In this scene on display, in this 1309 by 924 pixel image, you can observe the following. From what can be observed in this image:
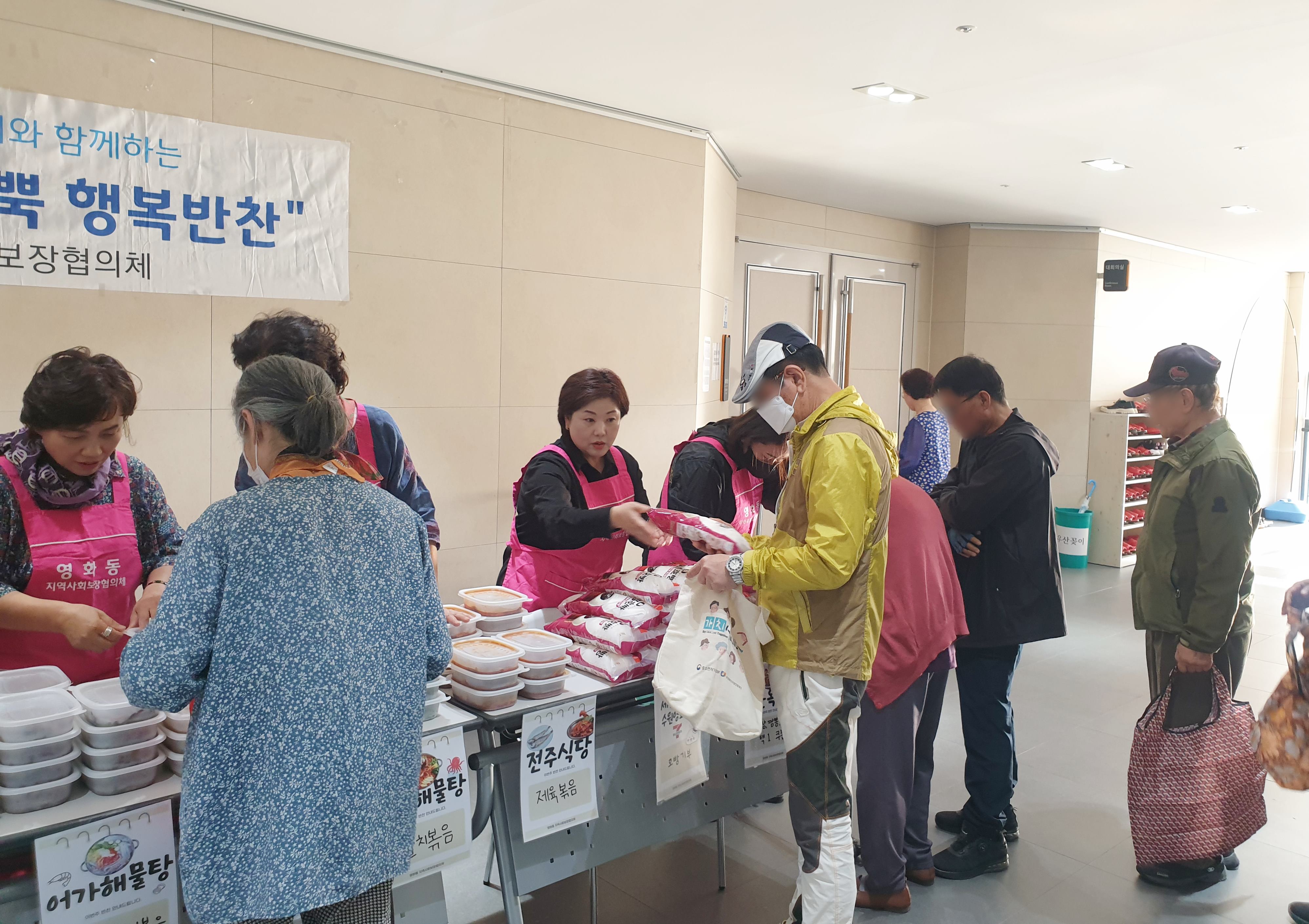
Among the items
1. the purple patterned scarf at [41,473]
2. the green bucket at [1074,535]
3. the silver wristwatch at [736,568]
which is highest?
the purple patterned scarf at [41,473]

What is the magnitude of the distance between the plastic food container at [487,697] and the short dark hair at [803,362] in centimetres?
109

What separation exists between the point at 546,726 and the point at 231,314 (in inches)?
108

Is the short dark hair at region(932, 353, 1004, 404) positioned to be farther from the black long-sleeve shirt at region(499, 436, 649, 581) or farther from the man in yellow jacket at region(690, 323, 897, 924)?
the black long-sleeve shirt at region(499, 436, 649, 581)

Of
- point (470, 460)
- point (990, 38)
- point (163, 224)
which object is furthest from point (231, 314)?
point (990, 38)

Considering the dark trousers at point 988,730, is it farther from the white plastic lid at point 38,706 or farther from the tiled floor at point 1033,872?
the white plastic lid at point 38,706

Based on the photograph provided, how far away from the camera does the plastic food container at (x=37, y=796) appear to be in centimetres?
169

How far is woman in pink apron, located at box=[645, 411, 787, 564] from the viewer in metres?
2.99

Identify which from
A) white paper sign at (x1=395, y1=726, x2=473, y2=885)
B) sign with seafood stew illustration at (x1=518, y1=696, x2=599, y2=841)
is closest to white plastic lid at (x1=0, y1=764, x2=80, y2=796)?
white paper sign at (x1=395, y1=726, x2=473, y2=885)

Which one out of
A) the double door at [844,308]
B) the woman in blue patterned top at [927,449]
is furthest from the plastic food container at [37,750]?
the double door at [844,308]

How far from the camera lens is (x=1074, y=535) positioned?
9.02 meters

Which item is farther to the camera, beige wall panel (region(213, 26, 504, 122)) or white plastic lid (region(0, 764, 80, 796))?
beige wall panel (region(213, 26, 504, 122))

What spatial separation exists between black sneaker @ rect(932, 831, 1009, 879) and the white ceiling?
3196mm

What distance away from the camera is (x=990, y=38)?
13.4ft

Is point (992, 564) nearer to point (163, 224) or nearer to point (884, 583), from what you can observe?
point (884, 583)
